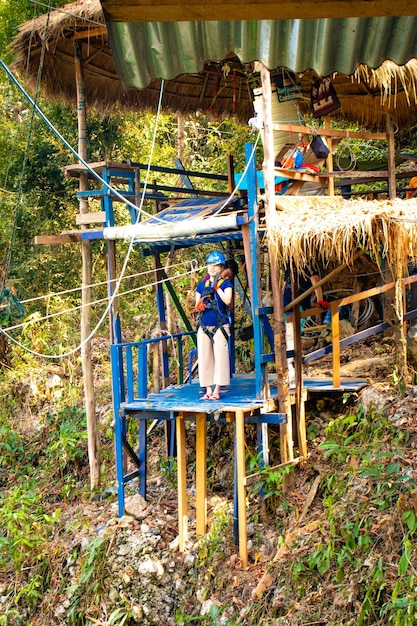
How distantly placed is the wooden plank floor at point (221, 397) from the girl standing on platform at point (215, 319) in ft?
0.89

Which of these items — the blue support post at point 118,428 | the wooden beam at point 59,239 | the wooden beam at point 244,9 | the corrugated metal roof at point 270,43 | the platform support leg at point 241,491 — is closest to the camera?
the wooden beam at point 244,9

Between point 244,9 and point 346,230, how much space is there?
183 inches

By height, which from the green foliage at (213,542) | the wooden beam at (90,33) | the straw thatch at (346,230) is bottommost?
the green foliage at (213,542)

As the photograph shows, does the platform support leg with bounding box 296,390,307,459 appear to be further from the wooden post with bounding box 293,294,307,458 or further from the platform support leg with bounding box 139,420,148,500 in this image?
the platform support leg with bounding box 139,420,148,500

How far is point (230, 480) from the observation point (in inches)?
371

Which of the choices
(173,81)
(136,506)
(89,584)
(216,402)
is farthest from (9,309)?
(173,81)

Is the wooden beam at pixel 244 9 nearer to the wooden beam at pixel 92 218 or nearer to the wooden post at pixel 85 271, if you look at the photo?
the wooden beam at pixel 92 218

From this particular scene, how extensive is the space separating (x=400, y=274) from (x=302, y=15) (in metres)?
5.15

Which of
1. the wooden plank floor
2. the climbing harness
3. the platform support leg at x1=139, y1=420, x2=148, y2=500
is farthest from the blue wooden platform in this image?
the climbing harness

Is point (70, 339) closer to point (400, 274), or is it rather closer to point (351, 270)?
point (351, 270)

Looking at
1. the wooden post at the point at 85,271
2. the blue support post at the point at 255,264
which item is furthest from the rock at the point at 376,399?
the wooden post at the point at 85,271

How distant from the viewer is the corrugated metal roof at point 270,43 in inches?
139

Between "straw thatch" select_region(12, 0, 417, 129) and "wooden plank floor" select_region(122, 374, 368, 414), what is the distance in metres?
3.55

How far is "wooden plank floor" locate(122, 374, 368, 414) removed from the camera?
321 inches
